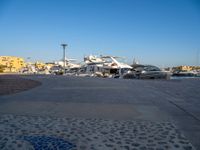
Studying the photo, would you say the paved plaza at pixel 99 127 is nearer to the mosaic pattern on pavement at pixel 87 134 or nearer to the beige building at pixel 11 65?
the mosaic pattern on pavement at pixel 87 134

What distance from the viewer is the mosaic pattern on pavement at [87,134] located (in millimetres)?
4559

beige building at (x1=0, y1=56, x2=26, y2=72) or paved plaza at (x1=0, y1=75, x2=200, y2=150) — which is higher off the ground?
beige building at (x1=0, y1=56, x2=26, y2=72)

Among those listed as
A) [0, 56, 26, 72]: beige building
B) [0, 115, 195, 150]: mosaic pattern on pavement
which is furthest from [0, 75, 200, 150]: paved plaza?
[0, 56, 26, 72]: beige building

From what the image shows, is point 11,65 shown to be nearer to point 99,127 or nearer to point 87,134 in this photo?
point 99,127

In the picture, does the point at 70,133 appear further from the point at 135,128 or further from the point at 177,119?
the point at 177,119

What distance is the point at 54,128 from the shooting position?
221 inches

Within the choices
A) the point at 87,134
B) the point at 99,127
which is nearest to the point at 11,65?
the point at 99,127

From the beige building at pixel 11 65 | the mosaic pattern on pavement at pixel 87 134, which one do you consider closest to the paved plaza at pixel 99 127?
the mosaic pattern on pavement at pixel 87 134

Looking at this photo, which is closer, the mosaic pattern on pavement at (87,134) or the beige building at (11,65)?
the mosaic pattern on pavement at (87,134)

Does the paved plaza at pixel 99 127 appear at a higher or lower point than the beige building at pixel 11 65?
lower

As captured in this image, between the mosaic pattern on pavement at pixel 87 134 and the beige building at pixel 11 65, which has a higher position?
the beige building at pixel 11 65

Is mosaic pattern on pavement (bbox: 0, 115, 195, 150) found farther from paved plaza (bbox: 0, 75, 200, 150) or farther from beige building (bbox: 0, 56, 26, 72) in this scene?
beige building (bbox: 0, 56, 26, 72)

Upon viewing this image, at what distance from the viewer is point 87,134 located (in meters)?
5.23

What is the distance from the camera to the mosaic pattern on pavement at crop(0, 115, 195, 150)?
4.56 meters
